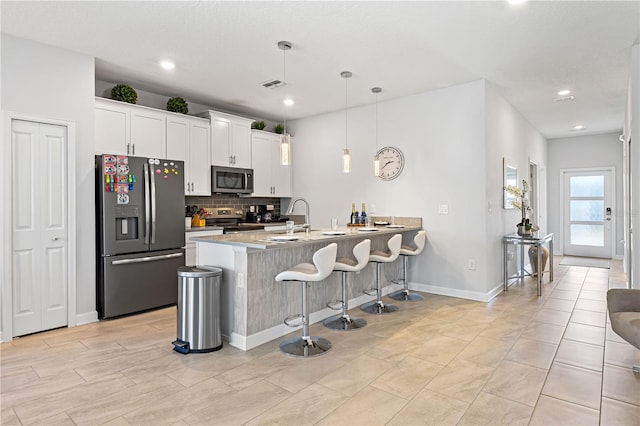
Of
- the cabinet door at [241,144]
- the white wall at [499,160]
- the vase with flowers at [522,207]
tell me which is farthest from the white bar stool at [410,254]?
the cabinet door at [241,144]

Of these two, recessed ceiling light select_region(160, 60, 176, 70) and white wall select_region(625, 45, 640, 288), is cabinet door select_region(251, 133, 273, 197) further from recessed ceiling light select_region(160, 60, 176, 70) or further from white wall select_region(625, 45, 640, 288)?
white wall select_region(625, 45, 640, 288)

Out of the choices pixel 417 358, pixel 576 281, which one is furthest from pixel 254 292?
pixel 576 281

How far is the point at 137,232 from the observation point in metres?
4.30

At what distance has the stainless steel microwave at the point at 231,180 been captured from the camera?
223 inches

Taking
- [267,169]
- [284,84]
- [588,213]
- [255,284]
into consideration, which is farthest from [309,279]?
[588,213]

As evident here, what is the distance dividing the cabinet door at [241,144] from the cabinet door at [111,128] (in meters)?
1.65

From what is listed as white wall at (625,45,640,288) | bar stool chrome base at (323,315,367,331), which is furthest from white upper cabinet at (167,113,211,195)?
white wall at (625,45,640,288)

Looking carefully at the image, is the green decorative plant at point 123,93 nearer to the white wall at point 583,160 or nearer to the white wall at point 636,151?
the white wall at point 636,151

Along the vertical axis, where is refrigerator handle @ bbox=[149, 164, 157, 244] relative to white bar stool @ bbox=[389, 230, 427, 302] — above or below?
above

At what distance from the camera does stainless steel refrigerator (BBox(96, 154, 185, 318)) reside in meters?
4.07

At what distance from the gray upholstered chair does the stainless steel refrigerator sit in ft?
13.9

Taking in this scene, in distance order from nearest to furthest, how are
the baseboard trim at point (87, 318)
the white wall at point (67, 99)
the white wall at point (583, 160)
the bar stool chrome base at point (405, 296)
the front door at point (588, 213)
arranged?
1. the white wall at point (67, 99)
2. the baseboard trim at point (87, 318)
3. the bar stool chrome base at point (405, 296)
4. the white wall at point (583, 160)
5. the front door at point (588, 213)

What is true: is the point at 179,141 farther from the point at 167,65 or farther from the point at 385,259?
the point at 385,259

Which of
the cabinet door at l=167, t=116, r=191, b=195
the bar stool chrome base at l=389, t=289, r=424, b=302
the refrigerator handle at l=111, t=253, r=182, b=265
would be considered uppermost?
the cabinet door at l=167, t=116, r=191, b=195
